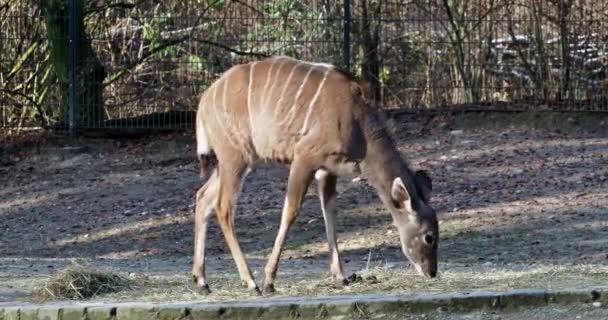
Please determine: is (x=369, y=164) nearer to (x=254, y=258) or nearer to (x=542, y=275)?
(x=542, y=275)

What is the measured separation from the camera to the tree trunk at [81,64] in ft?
48.4

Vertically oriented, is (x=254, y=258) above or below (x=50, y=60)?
below

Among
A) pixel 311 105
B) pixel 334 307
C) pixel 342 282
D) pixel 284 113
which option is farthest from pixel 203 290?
pixel 334 307

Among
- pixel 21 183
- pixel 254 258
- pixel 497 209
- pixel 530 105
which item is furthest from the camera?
pixel 530 105

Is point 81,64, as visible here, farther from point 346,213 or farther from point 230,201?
point 230,201

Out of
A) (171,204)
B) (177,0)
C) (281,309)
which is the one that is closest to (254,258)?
(171,204)

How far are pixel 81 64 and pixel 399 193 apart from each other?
7.29 meters

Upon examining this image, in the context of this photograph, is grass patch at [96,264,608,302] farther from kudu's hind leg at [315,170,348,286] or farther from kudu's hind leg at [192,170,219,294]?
kudu's hind leg at [192,170,219,294]

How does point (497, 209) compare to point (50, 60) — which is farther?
point (50, 60)

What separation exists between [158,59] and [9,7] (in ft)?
5.71

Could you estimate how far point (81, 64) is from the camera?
14.7m

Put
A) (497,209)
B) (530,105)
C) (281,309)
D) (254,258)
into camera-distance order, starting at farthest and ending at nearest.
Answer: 1. (530,105)
2. (497,209)
3. (254,258)
4. (281,309)

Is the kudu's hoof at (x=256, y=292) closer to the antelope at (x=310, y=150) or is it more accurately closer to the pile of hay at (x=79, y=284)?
the antelope at (x=310, y=150)

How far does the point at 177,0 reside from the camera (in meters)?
15.0
